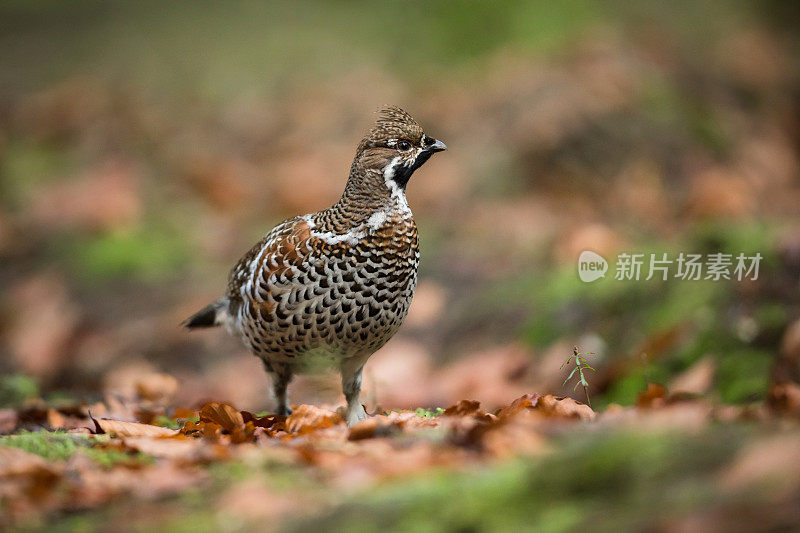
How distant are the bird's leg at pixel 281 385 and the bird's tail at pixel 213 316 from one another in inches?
20.2

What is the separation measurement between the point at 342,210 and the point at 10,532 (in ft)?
7.05

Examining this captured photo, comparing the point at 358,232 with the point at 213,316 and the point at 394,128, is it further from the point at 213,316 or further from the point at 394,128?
the point at 213,316

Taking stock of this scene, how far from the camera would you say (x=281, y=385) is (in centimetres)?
441

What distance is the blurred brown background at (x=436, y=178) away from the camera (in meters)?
5.45

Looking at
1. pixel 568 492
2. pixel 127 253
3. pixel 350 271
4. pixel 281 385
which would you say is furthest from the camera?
pixel 127 253

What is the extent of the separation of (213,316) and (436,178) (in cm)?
503

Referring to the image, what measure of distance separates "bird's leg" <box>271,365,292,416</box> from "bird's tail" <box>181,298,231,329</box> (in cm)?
51

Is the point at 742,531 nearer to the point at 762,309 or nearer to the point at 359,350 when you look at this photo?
the point at 359,350

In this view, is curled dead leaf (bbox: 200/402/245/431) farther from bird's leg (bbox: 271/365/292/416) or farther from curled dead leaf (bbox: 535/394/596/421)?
curled dead leaf (bbox: 535/394/596/421)

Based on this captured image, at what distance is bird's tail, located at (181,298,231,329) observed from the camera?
4.75 meters

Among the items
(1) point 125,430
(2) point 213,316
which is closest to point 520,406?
(1) point 125,430

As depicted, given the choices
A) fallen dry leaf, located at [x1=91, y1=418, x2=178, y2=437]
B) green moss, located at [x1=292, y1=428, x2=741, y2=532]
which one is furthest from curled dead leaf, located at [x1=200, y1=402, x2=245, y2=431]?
green moss, located at [x1=292, y1=428, x2=741, y2=532]

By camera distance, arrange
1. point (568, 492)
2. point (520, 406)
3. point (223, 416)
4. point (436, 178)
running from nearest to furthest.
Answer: point (568, 492), point (520, 406), point (223, 416), point (436, 178)

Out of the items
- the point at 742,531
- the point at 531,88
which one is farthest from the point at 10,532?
the point at 531,88
